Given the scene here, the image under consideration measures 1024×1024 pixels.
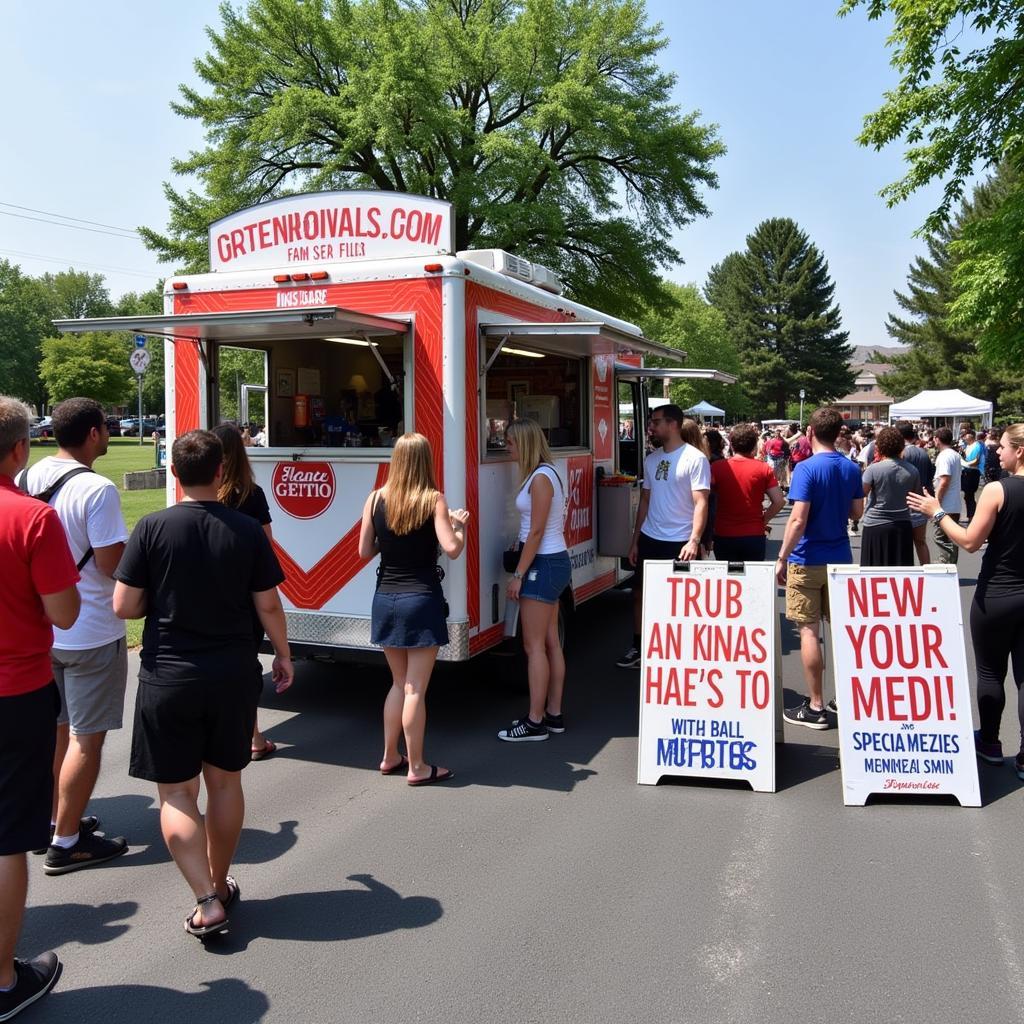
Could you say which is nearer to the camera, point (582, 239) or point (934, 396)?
point (582, 239)

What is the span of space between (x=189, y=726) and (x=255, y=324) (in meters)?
2.74

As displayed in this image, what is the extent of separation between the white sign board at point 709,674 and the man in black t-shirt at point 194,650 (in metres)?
2.34

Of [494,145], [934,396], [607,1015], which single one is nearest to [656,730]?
[607,1015]

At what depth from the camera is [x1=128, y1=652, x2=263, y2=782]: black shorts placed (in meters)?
3.15

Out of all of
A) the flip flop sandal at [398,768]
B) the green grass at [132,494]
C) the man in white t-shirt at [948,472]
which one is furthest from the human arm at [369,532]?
the man in white t-shirt at [948,472]

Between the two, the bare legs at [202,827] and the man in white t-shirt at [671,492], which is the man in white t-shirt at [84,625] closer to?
the bare legs at [202,827]

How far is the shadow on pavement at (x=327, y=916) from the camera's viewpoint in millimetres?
3346

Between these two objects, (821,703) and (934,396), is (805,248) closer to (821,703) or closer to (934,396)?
(934,396)

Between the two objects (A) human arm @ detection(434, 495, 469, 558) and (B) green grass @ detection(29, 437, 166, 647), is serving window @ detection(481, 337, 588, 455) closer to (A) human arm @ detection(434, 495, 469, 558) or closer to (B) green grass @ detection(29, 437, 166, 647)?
(A) human arm @ detection(434, 495, 469, 558)

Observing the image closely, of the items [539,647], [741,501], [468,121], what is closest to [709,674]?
[539,647]

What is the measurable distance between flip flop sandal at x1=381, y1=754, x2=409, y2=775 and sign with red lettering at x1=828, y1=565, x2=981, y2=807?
2297 millimetres

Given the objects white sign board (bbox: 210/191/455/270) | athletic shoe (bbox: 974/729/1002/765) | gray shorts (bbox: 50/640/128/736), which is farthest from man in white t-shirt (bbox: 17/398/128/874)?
athletic shoe (bbox: 974/729/1002/765)

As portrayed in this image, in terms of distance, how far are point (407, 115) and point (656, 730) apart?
18.0m

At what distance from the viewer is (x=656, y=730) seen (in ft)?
16.0
